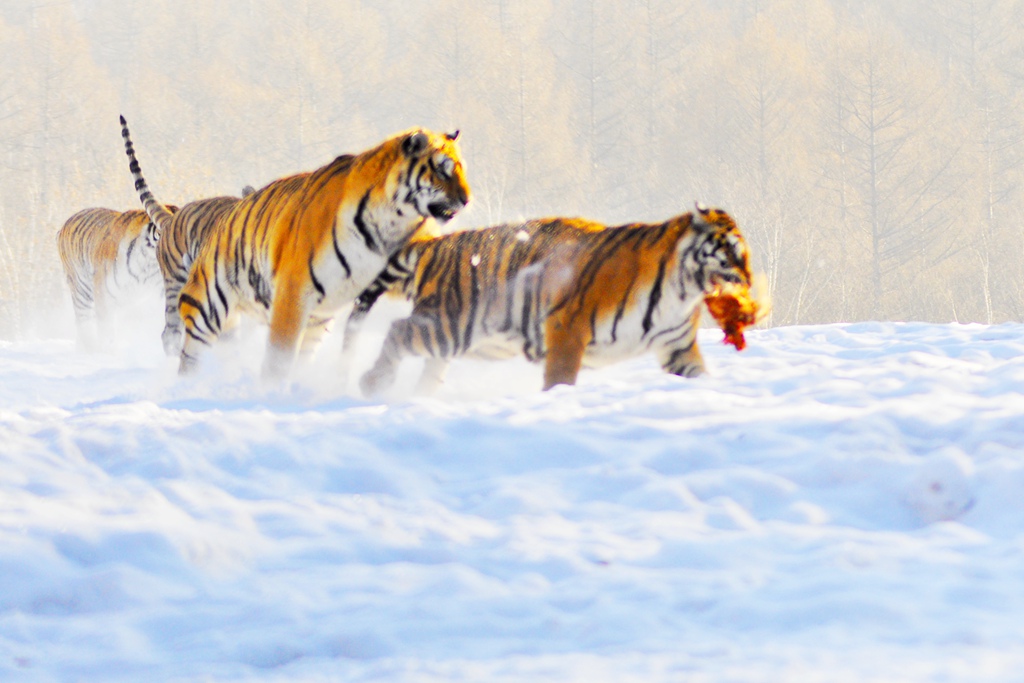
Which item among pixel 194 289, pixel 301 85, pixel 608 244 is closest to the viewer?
pixel 608 244

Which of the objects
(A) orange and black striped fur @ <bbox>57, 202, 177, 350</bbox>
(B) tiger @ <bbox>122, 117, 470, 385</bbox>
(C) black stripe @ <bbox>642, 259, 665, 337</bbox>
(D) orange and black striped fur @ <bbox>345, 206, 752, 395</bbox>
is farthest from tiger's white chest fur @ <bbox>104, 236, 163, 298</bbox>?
(C) black stripe @ <bbox>642, 259, 665, 337</bbox>

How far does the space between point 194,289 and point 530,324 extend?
6.70ft

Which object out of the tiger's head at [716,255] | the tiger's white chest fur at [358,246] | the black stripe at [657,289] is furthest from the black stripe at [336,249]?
the tiger's head at [716,255]

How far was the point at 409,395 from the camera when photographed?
536cm

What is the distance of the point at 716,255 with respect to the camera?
453 centimetres

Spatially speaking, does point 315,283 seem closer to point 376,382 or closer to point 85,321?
point 376,382

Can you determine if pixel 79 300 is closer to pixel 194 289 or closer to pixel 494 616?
pixel 194 289

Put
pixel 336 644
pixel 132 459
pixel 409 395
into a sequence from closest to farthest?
pixel 336 644 < pixel 132 459 < pixel 409 395

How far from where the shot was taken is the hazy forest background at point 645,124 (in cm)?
2480

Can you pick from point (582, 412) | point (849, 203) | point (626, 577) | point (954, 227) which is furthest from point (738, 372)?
point (954, 227)

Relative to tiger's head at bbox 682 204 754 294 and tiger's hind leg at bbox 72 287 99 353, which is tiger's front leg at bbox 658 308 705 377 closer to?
tiger's head at bbox 682 204 754 294

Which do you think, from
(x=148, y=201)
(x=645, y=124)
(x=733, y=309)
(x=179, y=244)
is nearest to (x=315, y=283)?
(x=733, y=309)

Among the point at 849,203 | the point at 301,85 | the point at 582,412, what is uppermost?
the point at 301,85

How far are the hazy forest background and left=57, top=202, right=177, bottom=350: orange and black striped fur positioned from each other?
11.3 metres
